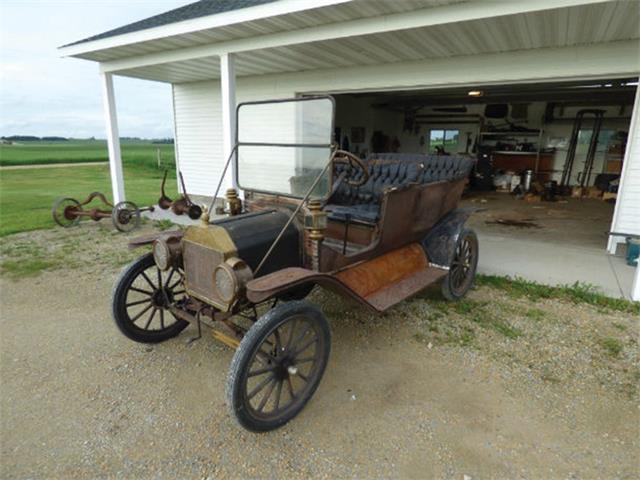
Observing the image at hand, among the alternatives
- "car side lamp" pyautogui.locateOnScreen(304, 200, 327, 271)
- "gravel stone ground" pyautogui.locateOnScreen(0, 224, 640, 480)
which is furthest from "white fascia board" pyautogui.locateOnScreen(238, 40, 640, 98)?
"car side lamp" pyautogui.locateOnScreen(304, 200, 327, 271)

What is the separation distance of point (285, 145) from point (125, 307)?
149 cm

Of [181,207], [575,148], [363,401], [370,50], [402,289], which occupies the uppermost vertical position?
[370,50]

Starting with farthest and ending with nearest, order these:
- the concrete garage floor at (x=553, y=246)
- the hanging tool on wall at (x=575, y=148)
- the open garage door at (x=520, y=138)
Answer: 1. the hanging tool on wall at (x=575, y=148)
2. the open garage door at (x=520, y=138)
3. the concrete garage floor at (x=553, y=246)

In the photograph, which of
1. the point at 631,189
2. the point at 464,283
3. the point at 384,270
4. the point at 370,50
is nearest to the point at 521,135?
the point at 631,189

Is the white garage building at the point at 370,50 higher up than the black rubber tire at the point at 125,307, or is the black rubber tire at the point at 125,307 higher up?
the white garage building at the point at 370,50

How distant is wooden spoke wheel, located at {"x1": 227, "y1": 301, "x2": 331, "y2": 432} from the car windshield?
0.83 meters

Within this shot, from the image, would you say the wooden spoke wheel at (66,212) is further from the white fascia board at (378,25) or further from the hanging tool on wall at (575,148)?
the hanging tool on wall at (575,148)

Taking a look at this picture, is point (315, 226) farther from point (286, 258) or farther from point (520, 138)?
point (520, 138)

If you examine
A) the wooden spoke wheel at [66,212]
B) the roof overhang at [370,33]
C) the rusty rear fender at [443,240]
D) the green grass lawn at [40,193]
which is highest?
the roof overhang at [370,33]

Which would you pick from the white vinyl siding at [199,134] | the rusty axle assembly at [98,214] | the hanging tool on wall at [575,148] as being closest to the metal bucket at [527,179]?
the hanging tool on wall at [575,148]

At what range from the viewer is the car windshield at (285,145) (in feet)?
7.63

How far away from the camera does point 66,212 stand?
6.03m

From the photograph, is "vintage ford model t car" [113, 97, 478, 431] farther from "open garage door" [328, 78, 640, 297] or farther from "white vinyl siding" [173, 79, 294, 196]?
"white vinyl siding" [173, 79, 294, 196]

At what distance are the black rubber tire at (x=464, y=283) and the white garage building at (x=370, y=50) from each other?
1400 mm
